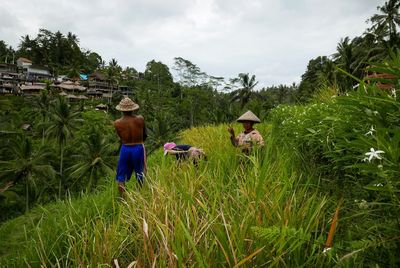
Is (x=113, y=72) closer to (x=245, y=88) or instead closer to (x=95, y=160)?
(x=245, y=88)

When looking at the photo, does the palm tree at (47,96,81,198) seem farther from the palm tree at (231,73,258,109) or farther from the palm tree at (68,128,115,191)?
the palm tree at (231,73,258,109)

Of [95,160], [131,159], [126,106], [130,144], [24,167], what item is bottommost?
[24,167]

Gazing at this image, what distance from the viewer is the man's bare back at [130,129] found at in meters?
5.27

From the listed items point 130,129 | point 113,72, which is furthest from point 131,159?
point 113,72

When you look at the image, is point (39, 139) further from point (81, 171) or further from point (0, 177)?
point (81, 171)

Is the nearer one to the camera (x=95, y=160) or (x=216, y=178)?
(x=216, y=178)

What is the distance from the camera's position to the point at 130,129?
17.3 ft

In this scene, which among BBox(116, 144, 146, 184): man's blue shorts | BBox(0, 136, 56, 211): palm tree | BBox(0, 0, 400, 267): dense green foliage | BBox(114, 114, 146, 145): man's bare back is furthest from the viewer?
BBox(0, 136, 56, 211): palm tree

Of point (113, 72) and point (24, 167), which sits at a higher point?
point (113, 72)

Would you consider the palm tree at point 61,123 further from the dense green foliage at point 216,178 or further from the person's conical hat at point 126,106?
the person's conical hat at point 126,106

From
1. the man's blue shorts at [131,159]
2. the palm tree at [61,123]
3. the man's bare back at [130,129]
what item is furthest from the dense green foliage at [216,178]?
the man's bare back at [130,129]

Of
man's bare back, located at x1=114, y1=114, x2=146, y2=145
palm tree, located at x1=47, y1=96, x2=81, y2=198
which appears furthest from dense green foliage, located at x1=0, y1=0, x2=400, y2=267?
man's bare back, located at x1=114, y1=114, x2=146, y2=145

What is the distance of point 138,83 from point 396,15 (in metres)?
49.4

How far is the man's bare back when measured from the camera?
17.3 ft
